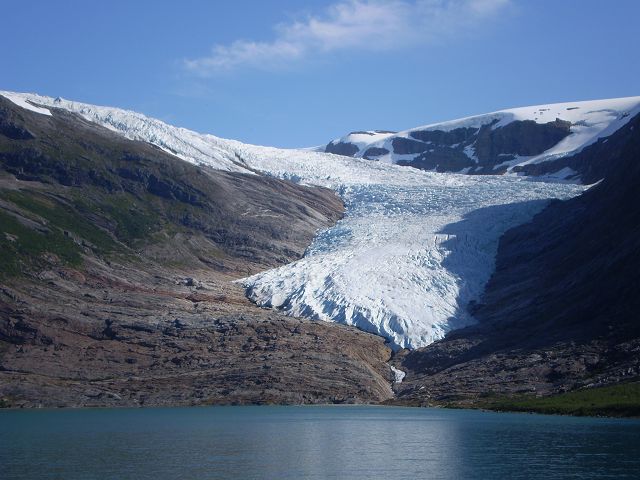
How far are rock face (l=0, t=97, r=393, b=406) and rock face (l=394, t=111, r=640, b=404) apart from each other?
8.59 m

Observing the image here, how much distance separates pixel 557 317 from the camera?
9500cm

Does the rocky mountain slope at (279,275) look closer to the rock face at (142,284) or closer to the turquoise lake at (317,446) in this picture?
the rock face at (142,284)

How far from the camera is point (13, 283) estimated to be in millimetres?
96938

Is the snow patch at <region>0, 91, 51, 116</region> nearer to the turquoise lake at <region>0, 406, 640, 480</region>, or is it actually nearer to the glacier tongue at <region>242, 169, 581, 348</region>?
the glacier tongue at <region>242, 169, 581, 348</region>

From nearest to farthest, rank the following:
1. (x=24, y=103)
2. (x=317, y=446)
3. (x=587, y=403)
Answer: (x=317, y=446)
(x=587, y=403)
(x=24, y=103)

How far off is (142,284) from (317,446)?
59719mm

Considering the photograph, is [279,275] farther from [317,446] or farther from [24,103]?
[317,446]

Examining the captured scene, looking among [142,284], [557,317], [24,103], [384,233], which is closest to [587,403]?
[557,317]

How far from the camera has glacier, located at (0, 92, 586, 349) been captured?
108 meters

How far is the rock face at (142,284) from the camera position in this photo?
91.2 m

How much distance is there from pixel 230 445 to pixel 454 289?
6388cm

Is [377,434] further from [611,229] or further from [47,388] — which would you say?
[611,229]

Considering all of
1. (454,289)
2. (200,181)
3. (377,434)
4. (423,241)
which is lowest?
(377,434)

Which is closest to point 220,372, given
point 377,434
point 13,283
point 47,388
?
point 47,388
